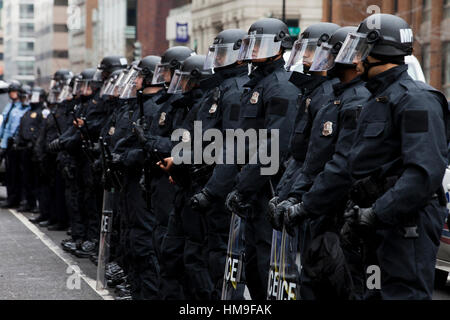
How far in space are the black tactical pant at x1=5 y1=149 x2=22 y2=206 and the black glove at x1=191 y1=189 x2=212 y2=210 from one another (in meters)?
11.8

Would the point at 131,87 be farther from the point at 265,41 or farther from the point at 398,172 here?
the point at 398,172

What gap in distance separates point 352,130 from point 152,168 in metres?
3.12

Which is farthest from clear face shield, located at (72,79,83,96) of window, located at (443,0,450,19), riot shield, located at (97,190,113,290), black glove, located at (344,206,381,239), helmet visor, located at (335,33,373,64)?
window, located at (443,0,450,19)

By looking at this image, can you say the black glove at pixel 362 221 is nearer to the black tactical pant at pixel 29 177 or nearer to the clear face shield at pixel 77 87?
the clear face shield at pixel 77 87

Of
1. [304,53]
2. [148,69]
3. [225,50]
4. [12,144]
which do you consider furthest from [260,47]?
[12,144]

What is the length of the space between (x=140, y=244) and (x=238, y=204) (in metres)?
2.39

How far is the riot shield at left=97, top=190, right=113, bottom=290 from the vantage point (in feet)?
30.1

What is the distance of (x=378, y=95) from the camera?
17.0 ft

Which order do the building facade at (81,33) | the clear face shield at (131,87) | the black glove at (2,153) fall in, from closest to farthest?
the clear face shield at (131,87) < the black glove at (2,153) < the building facade at (81,33)

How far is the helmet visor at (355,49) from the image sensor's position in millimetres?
5344

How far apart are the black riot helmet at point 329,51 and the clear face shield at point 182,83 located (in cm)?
190

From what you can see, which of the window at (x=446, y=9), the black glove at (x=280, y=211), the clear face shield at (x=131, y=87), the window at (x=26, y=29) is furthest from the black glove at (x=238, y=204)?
the window at (x=26, y=29)

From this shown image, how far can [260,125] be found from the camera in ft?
22.3

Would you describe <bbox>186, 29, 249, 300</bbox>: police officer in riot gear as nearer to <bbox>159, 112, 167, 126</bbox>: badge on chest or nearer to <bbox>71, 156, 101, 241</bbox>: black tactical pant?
<bbox>159, 112, 167, 126</bbox>: badge on chest
